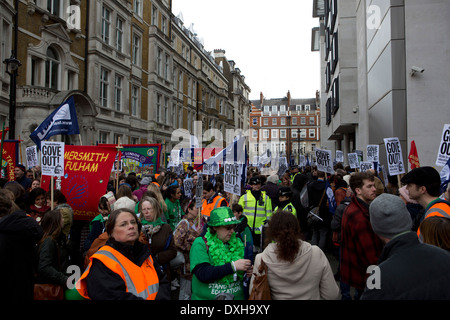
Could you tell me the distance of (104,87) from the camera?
23500 millimetres

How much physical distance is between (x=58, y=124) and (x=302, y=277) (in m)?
6.89

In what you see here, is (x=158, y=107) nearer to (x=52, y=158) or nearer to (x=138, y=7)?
(x=138, y=7)

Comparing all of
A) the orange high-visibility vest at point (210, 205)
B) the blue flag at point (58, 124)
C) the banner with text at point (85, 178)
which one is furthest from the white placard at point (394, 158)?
the blue flag at point (58, 124)

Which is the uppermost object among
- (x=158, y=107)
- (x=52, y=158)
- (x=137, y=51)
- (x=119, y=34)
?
(x=119, y=34)

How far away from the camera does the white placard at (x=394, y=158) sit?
277 inches

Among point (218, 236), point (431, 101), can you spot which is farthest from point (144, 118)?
point (218, 236)

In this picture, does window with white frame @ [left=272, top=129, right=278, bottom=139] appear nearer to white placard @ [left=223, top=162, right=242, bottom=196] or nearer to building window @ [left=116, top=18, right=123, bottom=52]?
building window @ [left=116, top=18, right=123, bottom=52]

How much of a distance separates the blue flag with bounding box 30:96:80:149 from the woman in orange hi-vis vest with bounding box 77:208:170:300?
219 inches

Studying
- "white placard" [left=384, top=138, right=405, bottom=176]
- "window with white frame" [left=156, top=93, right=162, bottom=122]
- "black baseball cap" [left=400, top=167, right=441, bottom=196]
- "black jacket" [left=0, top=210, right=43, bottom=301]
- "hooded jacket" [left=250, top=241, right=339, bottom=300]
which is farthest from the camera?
"window with white frame" [left=156, top=93, right=162, bottom=122]

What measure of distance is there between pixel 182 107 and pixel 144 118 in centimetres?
955

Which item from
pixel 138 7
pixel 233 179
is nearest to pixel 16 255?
pixel 233 179

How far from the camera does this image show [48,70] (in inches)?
703

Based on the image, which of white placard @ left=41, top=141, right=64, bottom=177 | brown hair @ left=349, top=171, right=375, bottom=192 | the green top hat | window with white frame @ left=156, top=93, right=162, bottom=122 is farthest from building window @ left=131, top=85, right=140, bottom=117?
the green top hat

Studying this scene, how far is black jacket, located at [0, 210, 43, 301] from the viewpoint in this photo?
111 inches
